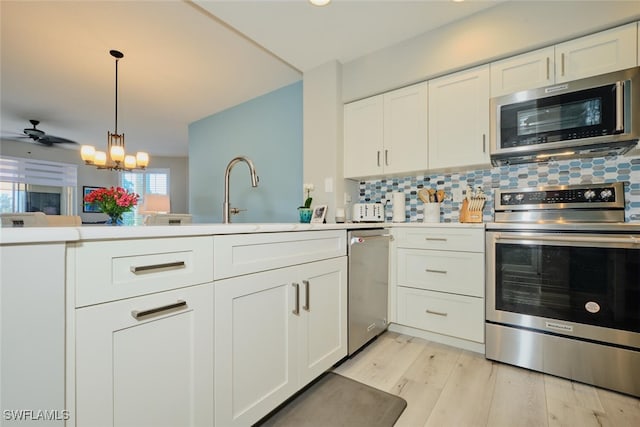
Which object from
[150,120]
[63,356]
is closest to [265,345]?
[63,356]

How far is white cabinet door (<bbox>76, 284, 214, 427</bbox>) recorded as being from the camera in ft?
2.36

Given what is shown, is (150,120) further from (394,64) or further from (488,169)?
(488,169)

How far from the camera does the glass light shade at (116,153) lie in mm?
3084

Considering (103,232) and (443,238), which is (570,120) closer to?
(443,238)

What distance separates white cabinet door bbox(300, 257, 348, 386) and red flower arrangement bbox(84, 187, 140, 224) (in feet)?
6.53

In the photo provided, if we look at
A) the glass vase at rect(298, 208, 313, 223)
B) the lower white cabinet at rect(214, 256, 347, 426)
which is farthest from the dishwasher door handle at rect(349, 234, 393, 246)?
the glass vase at rect(298, 208, 313, 223)

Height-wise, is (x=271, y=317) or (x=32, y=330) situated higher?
(x=32, y=330)

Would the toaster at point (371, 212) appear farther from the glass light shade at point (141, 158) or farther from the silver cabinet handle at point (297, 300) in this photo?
the glass light shade at point (141, 158)

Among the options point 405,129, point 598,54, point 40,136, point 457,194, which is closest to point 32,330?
point 405,129

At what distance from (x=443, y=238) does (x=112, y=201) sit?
273cm

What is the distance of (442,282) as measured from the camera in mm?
1963

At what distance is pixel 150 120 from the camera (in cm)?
458

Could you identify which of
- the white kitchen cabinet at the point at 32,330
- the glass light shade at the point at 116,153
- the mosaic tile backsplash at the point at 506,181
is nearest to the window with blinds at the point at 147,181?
the glass light shade at the point at 116,153

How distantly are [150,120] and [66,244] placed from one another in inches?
187
